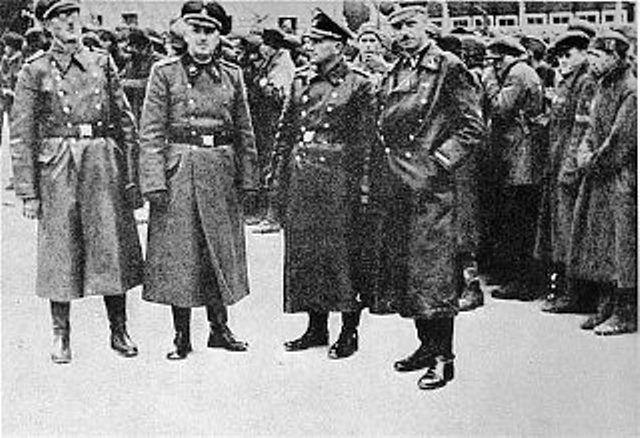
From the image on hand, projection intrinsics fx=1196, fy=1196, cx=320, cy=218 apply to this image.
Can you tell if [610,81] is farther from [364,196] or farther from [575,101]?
[364,196]

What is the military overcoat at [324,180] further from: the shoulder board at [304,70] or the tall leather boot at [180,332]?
the tall leather boot at [180,332]

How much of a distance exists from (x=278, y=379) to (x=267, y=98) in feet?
2.58

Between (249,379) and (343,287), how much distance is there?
1.18 ft

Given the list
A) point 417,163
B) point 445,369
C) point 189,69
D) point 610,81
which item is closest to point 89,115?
point 189,69

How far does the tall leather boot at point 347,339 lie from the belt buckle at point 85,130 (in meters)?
0.85

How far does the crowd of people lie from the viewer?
312cm

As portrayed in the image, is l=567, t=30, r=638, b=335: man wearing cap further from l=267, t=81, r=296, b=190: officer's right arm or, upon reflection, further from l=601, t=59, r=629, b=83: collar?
l=267, t=81, r=296, b=190: officer's right arm

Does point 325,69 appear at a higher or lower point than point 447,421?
higher

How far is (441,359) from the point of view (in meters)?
3.19

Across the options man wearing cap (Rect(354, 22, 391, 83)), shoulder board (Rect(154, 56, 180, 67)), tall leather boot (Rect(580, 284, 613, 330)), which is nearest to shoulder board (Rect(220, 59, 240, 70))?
shoulder board (Rect(154, 56, 180, 67))

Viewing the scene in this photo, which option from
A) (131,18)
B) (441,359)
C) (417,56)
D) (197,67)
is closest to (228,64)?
(197,67)

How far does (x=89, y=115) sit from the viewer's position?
3.18 meters

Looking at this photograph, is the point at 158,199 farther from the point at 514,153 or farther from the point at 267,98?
the point at 514,153

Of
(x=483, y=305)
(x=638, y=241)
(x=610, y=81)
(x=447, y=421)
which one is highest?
(x=610, y=81)
